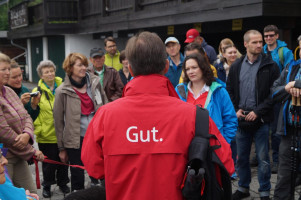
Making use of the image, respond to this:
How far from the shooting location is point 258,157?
431 cm

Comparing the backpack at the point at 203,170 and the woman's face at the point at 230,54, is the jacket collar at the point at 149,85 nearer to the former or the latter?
the backpack at the point at 203,170

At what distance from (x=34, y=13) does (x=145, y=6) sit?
9.19 m

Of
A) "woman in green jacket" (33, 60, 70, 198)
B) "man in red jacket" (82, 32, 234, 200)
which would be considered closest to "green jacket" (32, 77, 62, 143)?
"woman in green jacket" (33, 60, 70, 198)

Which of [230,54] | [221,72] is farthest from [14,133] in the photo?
[230,54]

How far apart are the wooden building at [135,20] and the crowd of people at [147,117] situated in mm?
1175

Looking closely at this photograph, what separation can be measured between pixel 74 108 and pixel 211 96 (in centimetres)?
164

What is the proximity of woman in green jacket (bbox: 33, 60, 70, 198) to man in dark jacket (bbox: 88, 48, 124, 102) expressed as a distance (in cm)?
72

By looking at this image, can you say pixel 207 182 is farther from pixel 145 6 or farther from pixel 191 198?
pixel 145 6

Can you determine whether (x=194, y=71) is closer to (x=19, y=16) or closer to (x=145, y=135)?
(x=145, y=135)

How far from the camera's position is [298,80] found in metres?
3.47

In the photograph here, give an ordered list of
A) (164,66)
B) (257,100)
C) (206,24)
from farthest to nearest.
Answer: (206,24), (257,100), (164,66)

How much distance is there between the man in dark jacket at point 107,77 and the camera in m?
5.49

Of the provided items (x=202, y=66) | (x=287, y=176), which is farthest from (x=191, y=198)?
(x=287, y=176)

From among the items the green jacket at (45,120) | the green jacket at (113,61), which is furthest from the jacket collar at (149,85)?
the green jacket at (113,61)
